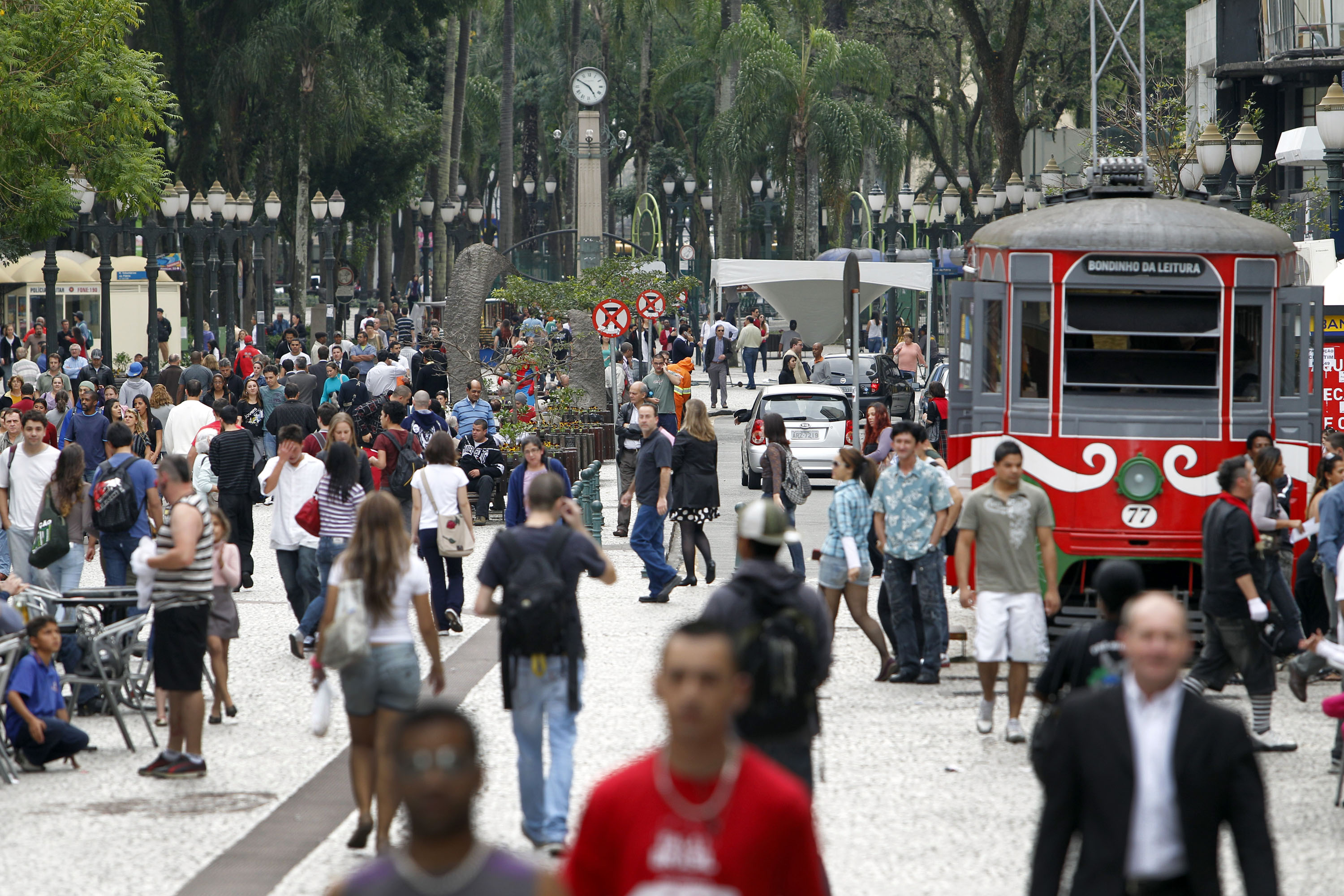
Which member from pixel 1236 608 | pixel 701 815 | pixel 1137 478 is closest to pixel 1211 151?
pixel 1137 478

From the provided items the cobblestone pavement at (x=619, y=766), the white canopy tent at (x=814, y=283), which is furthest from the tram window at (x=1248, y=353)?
the white canopy tent at (x=814, y=283)

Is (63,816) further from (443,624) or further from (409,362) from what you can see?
(409,362)

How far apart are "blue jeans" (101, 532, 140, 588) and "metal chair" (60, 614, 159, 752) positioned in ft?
5.47

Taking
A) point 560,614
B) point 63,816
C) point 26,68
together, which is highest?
point 26,68

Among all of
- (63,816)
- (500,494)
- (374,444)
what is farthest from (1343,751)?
(500,494)

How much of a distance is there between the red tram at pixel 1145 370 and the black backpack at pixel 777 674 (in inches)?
267

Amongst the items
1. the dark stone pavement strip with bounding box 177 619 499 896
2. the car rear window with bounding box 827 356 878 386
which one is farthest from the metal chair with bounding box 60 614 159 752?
the car rear window with bounding box 827 356 878 386

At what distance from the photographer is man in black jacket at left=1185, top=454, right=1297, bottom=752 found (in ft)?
32.6

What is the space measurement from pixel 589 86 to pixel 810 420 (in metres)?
32.9

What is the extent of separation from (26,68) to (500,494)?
1038 cm

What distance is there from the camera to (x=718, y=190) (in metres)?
61.4

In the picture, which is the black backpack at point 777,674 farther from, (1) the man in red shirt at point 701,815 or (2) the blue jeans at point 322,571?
(2) the blue jeans at point 322,571

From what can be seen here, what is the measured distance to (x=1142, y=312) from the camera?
42.2 ft

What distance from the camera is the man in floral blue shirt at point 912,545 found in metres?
11.6
